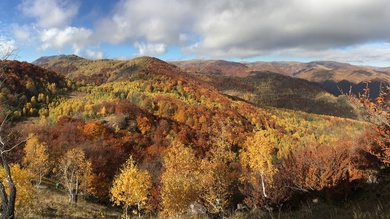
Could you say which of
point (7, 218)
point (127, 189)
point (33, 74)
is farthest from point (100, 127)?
point (33, 74)

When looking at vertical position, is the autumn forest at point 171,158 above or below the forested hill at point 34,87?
below

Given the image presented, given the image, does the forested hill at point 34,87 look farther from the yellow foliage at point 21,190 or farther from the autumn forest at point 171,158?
the yellow foliage at point 21,190

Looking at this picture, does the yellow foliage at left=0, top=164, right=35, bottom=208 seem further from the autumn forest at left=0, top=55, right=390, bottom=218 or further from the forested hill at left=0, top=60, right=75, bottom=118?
the forested hill at left=0, top=60, right=75, bottom=118

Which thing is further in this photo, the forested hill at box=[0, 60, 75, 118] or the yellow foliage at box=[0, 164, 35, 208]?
the forested hill at box=[0, 60, 75, 118]

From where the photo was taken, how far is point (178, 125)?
130 m

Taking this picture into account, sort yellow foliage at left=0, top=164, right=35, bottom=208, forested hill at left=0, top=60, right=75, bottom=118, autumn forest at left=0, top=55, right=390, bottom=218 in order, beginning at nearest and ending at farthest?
yellow foliage at left=0, top=164, right=35, bottom=208 → autumn forest at left=0, top=55, right=390, bottom=218 → forested hill at left=0, top=60, right=75, bottom=118

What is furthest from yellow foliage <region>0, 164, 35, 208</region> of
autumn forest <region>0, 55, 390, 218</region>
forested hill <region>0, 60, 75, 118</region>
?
forested hill <region>0, 60, 75, 118</region>

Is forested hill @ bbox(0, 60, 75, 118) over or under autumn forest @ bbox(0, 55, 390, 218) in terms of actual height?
over

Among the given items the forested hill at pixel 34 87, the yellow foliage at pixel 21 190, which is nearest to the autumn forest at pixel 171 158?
the yellow foliage at pixel 21 190

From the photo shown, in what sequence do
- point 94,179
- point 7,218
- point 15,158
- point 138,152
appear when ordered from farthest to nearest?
1. point 138,152
2. point 15,158
3. point 94,179
4. point 7,218

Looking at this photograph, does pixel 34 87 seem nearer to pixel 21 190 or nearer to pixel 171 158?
pixel 171 158

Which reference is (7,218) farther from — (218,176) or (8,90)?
(8,90)

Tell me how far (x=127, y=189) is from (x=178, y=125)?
312 feet

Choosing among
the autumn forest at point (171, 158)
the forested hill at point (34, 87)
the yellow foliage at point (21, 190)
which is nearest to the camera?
the yellow foliage at point (21, 190)
